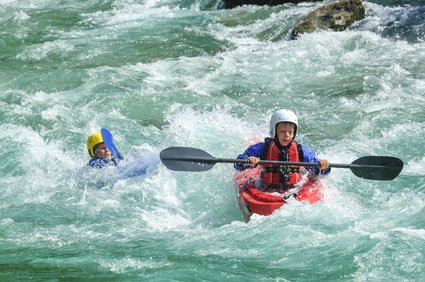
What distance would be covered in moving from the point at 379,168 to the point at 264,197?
122 cm

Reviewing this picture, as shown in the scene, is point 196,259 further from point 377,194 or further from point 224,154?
point 224,154

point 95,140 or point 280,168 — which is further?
point 95,140

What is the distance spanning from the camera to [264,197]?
7.21 meters

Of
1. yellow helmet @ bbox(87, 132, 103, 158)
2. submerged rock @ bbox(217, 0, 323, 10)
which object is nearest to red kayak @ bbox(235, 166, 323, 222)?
yellow helmet @ bbox(87, 132, 103, 158)

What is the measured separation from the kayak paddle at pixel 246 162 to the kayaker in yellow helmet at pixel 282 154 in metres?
0.28

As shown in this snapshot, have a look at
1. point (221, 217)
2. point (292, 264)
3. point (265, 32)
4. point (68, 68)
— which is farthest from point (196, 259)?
point (265, 32)

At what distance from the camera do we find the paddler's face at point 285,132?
24.8ft

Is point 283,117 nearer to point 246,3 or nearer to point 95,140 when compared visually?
point 95,140

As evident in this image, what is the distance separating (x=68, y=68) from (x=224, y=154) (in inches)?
203

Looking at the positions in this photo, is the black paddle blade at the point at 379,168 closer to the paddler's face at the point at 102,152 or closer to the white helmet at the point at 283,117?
the white helmet at the point at 283,117

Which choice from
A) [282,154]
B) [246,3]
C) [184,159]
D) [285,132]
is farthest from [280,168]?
[246,3]

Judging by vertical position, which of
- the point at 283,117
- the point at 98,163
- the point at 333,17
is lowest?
the point at 98,163

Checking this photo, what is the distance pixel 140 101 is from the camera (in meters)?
11.6

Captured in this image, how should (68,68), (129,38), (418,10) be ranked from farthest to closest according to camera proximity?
1. (129,38)
2. (418,10)
3. (68,68)
